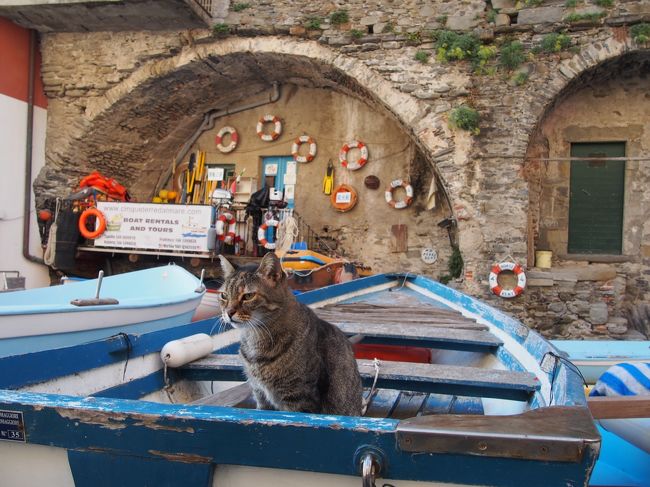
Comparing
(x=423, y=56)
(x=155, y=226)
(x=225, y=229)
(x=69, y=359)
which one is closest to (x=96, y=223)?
(x=155, y=226)

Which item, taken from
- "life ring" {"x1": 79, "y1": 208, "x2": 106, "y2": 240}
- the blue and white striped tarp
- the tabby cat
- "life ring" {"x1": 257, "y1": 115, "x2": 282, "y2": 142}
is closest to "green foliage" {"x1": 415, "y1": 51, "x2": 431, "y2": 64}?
"life ring" {"x1": 257, "y1": 115, "x2": 282, "y2": 142}

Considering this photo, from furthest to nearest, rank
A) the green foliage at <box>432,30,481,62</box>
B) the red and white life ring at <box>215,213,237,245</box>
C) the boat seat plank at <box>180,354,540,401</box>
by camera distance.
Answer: the red and white life ring at <box>215,213,237,245</box> < the green foliage at <box>432,30,481,62</box> < the boat seat plank at <box>180,354,540,401</box>

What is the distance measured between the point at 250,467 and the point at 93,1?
32.0 ft

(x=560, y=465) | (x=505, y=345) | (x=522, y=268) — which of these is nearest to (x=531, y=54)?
(x=522, y=268)

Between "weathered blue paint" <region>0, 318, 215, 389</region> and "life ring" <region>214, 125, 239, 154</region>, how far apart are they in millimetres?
9383

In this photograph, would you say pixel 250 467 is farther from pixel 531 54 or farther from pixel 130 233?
pixel 130 233

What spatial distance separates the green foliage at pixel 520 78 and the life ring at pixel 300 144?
4463 millimetres

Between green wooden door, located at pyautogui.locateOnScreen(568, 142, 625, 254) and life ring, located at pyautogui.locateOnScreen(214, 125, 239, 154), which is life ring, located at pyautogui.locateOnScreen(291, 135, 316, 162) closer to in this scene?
life ring, located at pyautogui.locateOnScreen(214, 125, 239, 154)

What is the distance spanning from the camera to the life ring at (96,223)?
930 cm

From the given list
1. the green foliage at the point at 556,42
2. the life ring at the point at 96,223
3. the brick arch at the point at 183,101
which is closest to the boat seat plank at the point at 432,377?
the brick arch at the point at 183,101

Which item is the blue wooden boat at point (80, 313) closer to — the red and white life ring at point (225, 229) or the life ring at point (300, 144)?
the red and white life ring at point (225, 229)

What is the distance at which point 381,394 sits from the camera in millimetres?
2777

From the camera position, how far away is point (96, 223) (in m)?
9.40

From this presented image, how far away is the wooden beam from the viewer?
1.97 meters
